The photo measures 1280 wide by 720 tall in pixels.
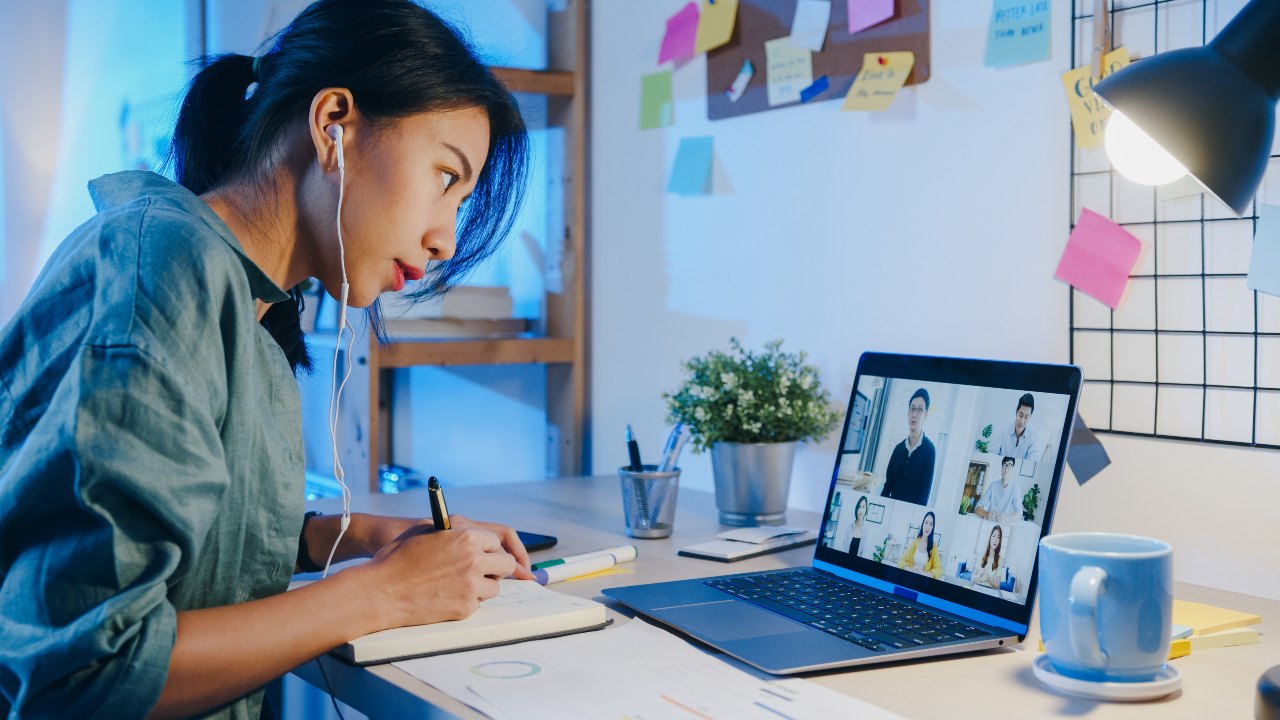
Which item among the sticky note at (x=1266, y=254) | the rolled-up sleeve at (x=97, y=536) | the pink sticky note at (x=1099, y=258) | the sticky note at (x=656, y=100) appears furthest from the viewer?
the sticky note at (x=656, y=100)

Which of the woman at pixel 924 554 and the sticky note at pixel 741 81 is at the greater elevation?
the sticky note at pixel 741 81

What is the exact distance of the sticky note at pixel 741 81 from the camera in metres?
1.57

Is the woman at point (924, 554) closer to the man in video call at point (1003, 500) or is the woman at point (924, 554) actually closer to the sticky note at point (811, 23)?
the man in video call at point (1003, 500)

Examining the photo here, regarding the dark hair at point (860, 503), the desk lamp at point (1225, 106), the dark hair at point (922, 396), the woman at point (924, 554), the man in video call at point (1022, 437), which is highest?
the desk lamp at point (1225, 106)

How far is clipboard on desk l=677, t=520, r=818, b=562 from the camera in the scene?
1163 mm

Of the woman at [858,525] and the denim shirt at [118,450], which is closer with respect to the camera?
the denim shirt at [118,450]

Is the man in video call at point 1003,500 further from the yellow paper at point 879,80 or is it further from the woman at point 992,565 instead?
the yellow paper at point 879,80

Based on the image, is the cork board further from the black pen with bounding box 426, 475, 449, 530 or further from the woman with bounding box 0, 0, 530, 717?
the black pen with bounding box 426, 475, 449, 530

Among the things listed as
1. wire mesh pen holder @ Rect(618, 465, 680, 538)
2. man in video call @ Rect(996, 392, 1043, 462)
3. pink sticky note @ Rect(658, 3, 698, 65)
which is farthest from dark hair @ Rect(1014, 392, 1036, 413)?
pink sticky note @ Rect(658, 3, 698, 65)

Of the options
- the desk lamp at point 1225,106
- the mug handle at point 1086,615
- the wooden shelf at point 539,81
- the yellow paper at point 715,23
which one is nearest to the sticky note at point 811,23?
the yellow paper at point 715,23

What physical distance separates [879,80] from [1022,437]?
0.60 metres

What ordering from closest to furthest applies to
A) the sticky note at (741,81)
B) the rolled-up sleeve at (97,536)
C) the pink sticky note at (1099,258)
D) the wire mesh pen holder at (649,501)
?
the rolled-up sleeve at (97,536), the pink sticky note at (1099,258), the wire mesh pen holder at (649,501), the sticky note at (741,81)

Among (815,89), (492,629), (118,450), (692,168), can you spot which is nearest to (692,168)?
(692,168)

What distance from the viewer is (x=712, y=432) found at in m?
1.34
